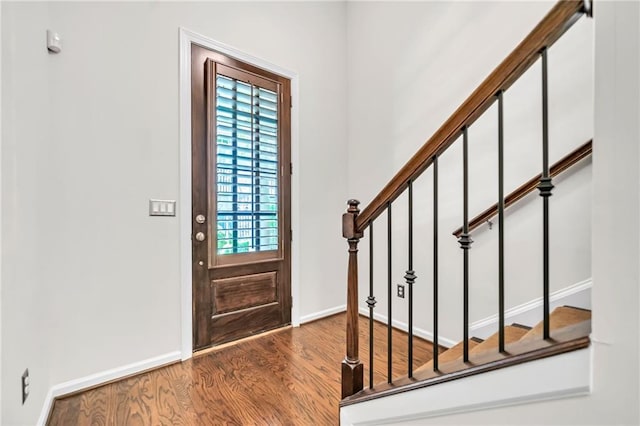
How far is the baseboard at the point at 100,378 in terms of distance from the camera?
166cm

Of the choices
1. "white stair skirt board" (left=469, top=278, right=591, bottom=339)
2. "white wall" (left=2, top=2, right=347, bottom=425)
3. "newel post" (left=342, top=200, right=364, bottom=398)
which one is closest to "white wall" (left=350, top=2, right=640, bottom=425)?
"newel post" (left=342, top=200, right=364, bottom=398)

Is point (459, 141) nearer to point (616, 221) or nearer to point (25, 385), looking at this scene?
point (616, 221)

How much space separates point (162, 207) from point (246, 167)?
727mm

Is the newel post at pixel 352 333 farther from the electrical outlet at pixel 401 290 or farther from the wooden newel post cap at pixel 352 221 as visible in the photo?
the electrical outlet at pixel 401 290

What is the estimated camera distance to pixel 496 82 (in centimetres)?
91

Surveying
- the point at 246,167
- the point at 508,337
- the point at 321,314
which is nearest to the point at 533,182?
the point at 508,337

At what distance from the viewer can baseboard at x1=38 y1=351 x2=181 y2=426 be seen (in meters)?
1.66

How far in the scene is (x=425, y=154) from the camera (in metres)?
1.10

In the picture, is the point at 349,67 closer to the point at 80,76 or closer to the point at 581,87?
the point at 581,87

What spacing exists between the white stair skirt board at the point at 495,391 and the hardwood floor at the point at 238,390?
0.52m

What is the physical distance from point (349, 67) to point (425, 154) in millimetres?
2550

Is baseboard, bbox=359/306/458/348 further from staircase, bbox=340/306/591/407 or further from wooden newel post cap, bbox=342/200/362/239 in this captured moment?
wooden newel post cap, bbox=342/200/362/239

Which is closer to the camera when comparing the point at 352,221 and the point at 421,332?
the point at 352,221

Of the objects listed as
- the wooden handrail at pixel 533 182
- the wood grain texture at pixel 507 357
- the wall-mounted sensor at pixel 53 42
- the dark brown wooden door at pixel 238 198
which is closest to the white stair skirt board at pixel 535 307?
the wooden handrail at pixel 533 182
